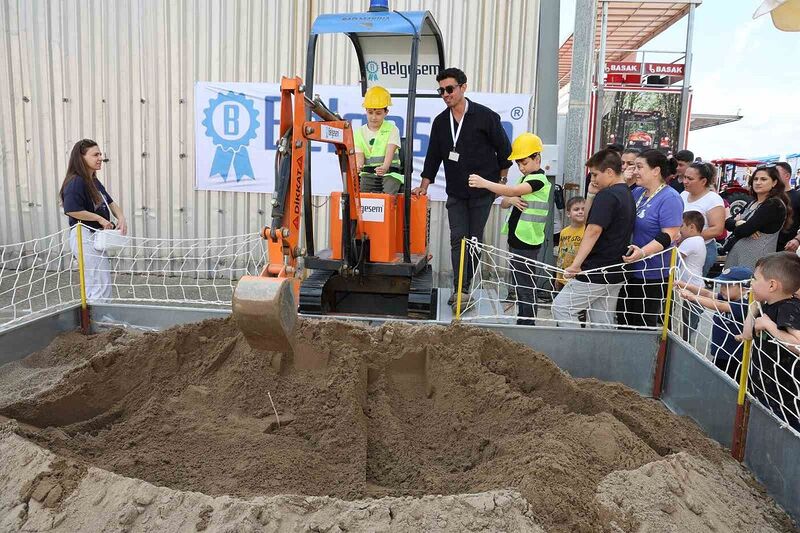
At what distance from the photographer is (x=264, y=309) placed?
259 centimetres

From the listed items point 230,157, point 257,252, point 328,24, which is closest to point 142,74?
point 230,157

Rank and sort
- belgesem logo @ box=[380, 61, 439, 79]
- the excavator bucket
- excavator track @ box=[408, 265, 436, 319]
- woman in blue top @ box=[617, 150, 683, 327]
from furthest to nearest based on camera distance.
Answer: belgesem logo @ box=[380, 61, 439, 79] < excavator track @ box=[408, 265, 436, 319] < woman in blue top @ box=[617, 150, 683, 327] < the excavator bucket

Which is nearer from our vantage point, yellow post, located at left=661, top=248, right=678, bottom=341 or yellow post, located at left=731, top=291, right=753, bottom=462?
yellow post, located at left=731, top=291, right=753, bottom=462

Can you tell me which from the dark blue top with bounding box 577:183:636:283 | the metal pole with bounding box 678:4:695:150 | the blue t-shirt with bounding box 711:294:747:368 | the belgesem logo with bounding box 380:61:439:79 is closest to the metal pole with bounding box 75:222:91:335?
the belgesem logo with bounding box 380:61:439:79

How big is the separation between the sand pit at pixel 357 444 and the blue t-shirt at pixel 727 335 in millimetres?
448

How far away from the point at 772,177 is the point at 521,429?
3.34 metres

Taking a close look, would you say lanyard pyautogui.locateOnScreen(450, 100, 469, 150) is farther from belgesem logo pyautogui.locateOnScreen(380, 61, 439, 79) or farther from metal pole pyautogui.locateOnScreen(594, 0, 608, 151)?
metal pole pyautogui.locateOnScreen(594, 0, 608, 151)

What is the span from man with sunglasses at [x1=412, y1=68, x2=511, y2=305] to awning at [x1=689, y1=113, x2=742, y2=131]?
935 centimetres

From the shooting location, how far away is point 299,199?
325 cm

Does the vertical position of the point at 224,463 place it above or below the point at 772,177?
below

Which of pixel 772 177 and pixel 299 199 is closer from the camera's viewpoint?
pixel 299 199

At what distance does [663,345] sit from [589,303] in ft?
1.80

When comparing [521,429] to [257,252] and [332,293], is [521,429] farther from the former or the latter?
[257,252]

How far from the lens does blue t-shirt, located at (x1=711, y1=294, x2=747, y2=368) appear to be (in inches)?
130
